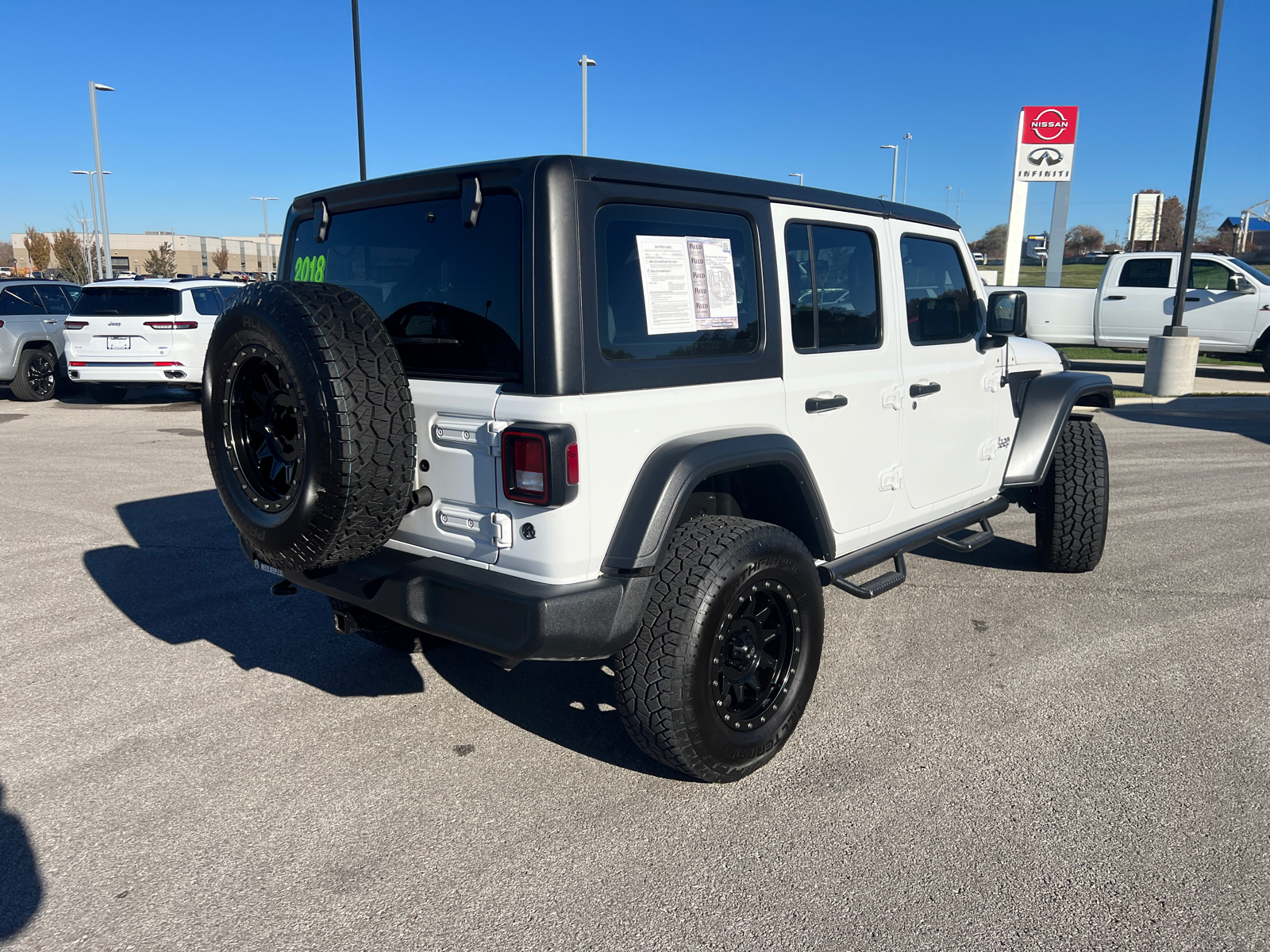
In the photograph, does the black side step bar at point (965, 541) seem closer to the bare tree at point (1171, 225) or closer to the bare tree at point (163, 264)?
the bare tree at point (1171, 225)

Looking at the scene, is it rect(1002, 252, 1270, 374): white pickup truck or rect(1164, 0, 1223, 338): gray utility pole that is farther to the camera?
rect(1002, 252, 1270, 374): white pickup truck

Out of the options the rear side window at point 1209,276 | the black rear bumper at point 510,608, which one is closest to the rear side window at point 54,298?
the black rear bumper at point 510,608

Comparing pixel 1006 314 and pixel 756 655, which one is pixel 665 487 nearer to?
pixel 756 655

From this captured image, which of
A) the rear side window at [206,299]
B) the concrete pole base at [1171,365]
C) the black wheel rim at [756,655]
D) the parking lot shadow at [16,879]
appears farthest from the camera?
the concrete pole base at [1171,365]

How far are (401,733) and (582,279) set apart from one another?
192 cm

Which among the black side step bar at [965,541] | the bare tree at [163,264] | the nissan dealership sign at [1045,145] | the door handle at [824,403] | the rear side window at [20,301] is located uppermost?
the nissan dealership sign at [1045,145]

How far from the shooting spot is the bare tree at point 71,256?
5256cm

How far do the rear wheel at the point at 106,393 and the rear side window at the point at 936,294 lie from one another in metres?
12.0

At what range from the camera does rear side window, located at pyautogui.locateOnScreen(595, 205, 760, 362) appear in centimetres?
286

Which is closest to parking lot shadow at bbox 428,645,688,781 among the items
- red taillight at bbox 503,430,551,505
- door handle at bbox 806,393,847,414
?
red taillight at bbox 503,430,551,505

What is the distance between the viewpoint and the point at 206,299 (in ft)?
40.1

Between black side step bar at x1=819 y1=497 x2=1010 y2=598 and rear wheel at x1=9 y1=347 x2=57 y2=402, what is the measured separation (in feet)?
43.4

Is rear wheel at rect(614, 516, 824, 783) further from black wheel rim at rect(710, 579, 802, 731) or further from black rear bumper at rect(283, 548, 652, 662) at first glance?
black rear bumper at rect(283, 548, 652, 662)

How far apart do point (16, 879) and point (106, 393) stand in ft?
39.5
